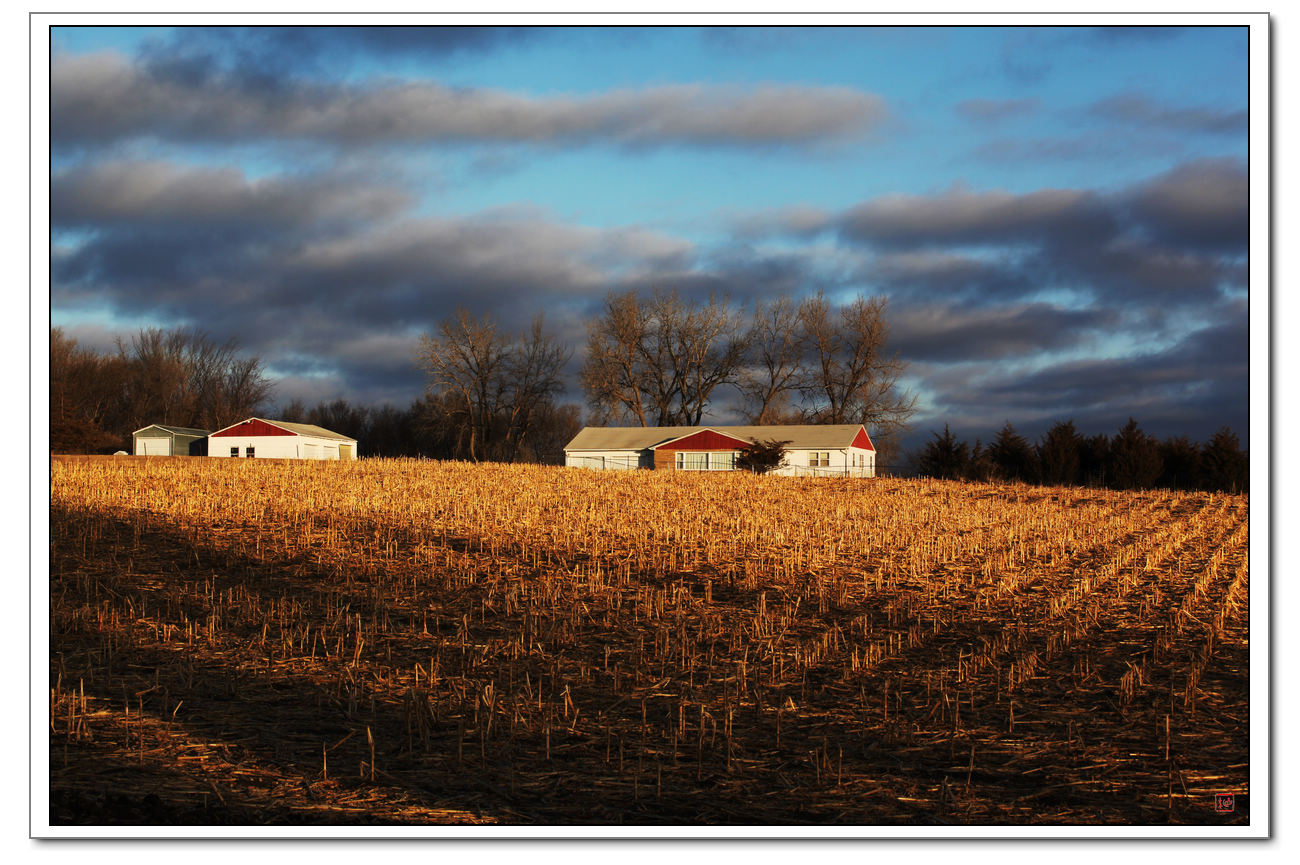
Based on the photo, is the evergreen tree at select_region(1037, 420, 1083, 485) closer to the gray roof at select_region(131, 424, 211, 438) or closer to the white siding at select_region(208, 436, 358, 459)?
the white siding at select_region(208, 436, 358, 459)

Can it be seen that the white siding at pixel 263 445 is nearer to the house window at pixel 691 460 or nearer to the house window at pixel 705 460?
the house window at pixel 691 460

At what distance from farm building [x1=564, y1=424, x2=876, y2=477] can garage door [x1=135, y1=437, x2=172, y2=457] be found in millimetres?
23164

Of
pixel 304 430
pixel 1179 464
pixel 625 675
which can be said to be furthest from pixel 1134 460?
pixel 304 430

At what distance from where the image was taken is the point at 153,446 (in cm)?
5688

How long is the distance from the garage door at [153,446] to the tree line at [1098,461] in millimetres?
42132

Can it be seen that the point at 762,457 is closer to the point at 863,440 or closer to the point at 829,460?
the point at 829,460

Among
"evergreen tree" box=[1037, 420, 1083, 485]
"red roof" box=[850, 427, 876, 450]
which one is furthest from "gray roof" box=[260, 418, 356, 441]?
"evergreen tree" box=[1037, 420, 1083, 485]

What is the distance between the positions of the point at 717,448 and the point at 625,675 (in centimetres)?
4937

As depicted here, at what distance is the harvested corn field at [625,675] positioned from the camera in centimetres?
543
